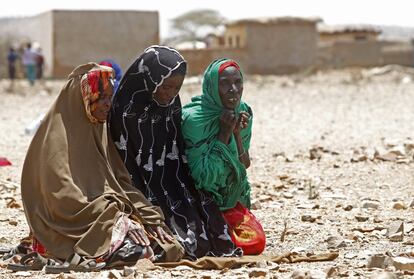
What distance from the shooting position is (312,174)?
9.70m

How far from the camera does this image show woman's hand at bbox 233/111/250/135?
5785mm

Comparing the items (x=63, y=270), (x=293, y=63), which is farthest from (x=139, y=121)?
(x=293, y=63)

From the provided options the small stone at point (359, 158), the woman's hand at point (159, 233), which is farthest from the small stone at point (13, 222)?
the small stone at point (359, 158)

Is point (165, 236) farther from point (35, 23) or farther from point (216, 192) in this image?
point (35, 23)

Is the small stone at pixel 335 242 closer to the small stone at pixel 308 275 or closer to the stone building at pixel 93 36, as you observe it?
the small stone at pixel 308 275

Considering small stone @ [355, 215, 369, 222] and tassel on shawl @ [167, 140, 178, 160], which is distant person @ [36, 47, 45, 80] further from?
tassel on shawl @ [167, 140, 178, 160]

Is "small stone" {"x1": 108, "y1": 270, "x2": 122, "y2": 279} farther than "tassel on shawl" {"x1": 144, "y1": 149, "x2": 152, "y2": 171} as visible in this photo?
No

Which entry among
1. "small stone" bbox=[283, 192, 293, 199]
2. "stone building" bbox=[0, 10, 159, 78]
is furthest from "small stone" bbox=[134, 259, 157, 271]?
"stone building" bbox=[0, 10, 159, 78]

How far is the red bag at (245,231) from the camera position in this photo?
5.89 m

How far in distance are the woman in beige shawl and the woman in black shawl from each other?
0.16 m

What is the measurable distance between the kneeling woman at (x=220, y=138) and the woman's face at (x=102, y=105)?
0.58 m

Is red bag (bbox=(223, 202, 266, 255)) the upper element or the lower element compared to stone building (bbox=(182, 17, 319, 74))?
upper

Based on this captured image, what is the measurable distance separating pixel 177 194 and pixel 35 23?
1066 inches

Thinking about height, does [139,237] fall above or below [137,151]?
below
